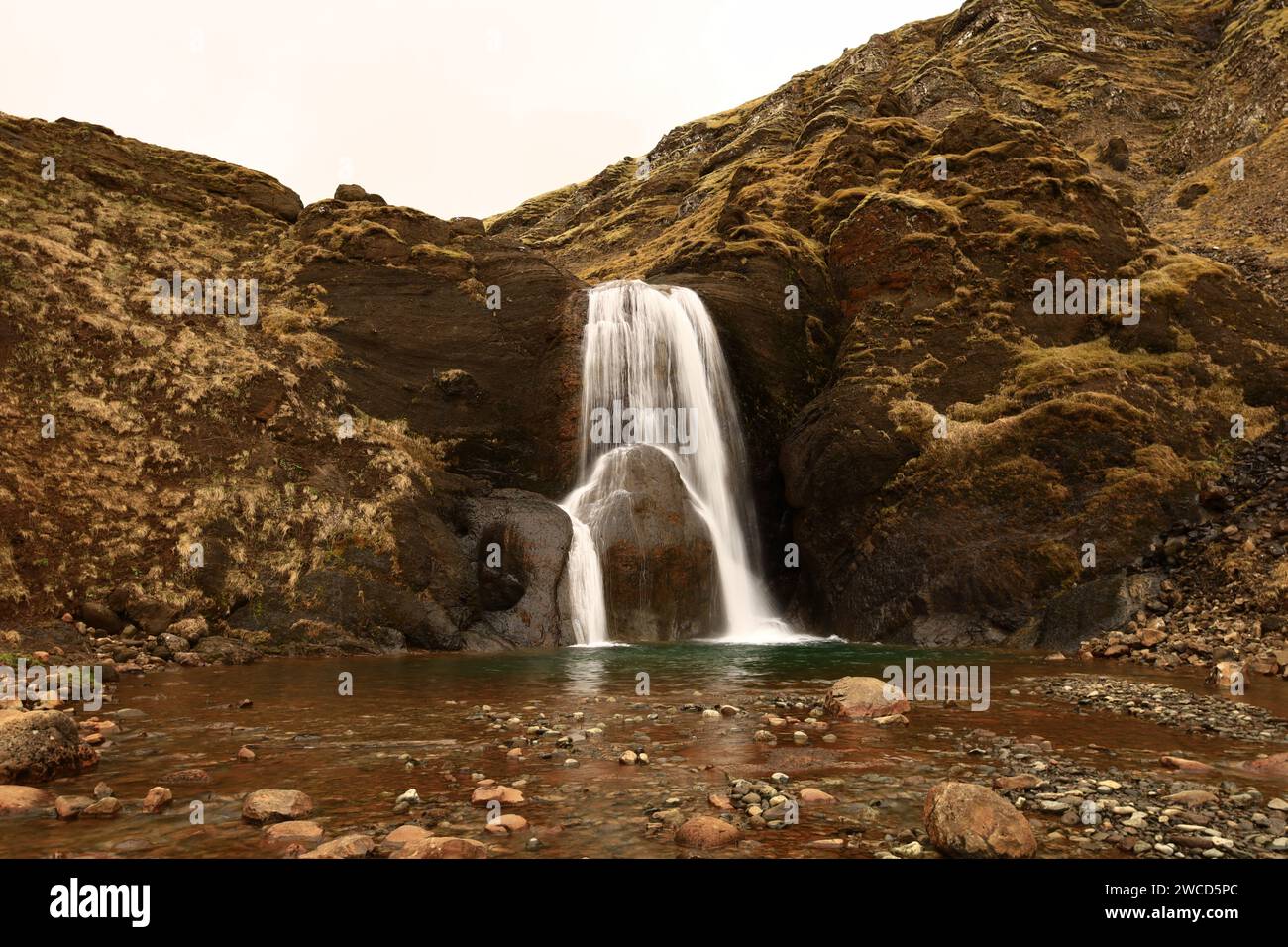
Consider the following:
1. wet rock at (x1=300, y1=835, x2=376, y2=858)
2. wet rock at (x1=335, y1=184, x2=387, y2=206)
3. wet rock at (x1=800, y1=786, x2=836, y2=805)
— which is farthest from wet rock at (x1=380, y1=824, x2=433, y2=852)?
wet rock at (x1=335, y1=184, x2=387, y2=206)

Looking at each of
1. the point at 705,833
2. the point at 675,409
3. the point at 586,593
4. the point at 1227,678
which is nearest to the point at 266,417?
the point at 586,593

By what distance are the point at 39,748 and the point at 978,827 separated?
32.1ft

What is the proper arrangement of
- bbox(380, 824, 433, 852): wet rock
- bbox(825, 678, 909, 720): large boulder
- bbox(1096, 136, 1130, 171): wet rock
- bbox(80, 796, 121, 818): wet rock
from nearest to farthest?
bbox(380, 824, 433, 852): wet rock < bbox(80, 796, 121, 818): wet rock < bbox(825, 678, 909, 720): large boulder < bbox(1096, 136, 1130, 171): wet rock

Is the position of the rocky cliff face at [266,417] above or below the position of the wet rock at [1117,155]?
below

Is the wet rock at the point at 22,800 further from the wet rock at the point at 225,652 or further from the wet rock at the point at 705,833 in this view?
the wet rock at the point at 225,652

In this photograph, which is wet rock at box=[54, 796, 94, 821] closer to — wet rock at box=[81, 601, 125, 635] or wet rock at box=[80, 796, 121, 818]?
wet rock at box=[80, 796, 121, 818]

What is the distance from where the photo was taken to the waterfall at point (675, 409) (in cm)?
3409

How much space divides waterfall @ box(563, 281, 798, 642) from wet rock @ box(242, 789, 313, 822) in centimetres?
2556

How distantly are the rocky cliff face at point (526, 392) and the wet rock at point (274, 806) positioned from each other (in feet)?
56.8

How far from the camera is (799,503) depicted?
32750 millimetres

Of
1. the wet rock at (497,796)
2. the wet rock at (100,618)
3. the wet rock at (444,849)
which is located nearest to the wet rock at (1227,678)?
the wet rock at (497,796)

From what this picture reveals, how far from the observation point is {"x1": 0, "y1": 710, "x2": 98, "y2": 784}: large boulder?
7.86 metres

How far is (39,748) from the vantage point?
8086mm
